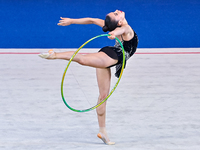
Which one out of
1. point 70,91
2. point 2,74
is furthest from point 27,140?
point 2,74

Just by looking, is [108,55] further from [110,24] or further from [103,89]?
[103,89]

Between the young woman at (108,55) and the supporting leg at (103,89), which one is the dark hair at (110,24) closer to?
the young woman at (108,55)

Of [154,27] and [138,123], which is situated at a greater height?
[138,123]

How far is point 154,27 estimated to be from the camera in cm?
920

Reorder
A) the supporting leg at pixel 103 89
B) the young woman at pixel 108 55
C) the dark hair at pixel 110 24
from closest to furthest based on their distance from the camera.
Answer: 1. the young woman at pixel 108 55
2. the dark hair at pixel 110 24
3. the supporting leg at pixel 103 89

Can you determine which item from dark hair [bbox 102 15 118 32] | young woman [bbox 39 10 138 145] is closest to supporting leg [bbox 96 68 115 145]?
young woman [bbox 39 10 138 145]

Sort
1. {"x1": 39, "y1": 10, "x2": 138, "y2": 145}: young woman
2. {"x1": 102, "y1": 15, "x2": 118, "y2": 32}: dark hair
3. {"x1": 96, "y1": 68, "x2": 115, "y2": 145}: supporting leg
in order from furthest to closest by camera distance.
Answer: {"x1": 96, "y1": 68, "x2": 115, "y2": 145}: supporting leg, {"x1": 102, "y1": 15, "x2": 118, "y2": 32}: dark hair, {"x1": 39, "y1": 10, "x2": 138, "y2": 145}: young woman

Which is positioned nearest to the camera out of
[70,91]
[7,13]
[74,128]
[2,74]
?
[74,128]

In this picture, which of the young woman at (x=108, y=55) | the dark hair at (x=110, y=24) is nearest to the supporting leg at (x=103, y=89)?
the young woman at (x=108, y=55)

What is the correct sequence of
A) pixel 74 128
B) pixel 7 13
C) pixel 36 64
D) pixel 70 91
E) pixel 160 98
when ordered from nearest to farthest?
pixel 74 128, pixel 160 98, pixel 70 91, pixel 36 64, pixel 7 13

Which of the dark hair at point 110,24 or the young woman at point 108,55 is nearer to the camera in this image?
the young woman at point 108,55

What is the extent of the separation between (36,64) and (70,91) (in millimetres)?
2000

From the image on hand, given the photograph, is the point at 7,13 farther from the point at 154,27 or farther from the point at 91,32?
the point at 154,27

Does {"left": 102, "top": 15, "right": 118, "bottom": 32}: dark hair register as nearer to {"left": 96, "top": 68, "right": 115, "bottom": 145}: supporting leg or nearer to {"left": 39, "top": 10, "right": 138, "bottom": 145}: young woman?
{"left": 39, "top": 10, "right": 138, "bottom": 145}: young woman
